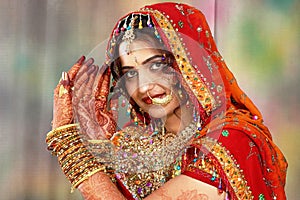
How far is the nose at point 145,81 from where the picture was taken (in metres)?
1.49

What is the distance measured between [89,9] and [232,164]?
38.3 inches

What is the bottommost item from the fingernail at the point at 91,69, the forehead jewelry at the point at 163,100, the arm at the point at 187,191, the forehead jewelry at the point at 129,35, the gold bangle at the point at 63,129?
the arm at the point at 187,191

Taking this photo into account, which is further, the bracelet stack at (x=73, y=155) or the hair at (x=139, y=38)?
the hair at (x=139, y=38)

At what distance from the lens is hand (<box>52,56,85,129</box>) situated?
4.72 ft

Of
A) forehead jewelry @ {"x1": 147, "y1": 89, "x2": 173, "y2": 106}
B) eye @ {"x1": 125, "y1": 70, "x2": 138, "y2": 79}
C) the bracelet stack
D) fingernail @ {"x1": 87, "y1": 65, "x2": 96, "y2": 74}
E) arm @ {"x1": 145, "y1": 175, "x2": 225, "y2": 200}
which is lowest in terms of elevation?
arm @ {"x1": 145, "y1": 175, "x2": 225, "y2": 200}

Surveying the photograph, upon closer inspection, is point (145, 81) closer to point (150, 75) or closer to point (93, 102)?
point (150, 75)

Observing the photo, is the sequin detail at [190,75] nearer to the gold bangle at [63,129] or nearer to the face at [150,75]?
the face at [150,75]

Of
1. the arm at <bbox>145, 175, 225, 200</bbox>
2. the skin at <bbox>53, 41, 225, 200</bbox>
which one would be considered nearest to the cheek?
the skin at <bbox>53, 41, 225, 200</bbox>

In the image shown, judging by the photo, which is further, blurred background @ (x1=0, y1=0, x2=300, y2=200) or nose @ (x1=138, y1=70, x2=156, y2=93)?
blurred background @ (x1=0, y1=0, x2=300, y2=200)

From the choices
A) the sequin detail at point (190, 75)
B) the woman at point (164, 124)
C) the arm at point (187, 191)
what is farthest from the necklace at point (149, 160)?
the arm at point (187, 191)

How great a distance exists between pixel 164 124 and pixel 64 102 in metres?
0.35

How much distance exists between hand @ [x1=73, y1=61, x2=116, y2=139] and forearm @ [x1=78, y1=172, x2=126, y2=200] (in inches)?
6.1

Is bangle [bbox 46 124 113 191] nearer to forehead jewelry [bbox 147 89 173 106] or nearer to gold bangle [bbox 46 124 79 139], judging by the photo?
gold bangle [bbox 46 124 79 139]

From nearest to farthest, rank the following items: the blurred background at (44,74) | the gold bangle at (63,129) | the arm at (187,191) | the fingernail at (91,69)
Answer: the arm at (187,191) < the gold bangle at (63,129) < the fingernail at (91,69) < the blurred background at (44,74)
